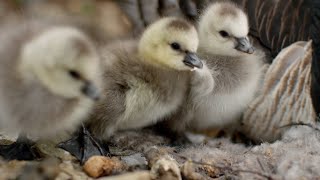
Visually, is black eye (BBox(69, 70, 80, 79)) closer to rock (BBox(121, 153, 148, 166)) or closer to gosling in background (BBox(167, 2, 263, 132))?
rock (BBox(121, 153, 148, 166))

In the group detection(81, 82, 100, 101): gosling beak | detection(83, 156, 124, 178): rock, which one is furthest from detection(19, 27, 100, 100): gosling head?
detection(83, 156, 124, 178): rock

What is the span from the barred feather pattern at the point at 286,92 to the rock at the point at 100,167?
2.21 feet

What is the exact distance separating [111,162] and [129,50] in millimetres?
356

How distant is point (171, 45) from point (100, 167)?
411 mm

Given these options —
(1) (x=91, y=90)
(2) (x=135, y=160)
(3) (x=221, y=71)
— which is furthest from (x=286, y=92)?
(1) (x=91, y=90)

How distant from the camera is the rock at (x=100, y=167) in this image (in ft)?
5.74

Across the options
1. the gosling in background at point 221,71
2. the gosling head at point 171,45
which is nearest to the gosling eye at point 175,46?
the gosling head at point 171,45

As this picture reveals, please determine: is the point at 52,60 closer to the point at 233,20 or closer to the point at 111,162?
the point at 111,162

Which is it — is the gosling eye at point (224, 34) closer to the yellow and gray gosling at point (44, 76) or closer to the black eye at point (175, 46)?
the black eye at point (175, 46)

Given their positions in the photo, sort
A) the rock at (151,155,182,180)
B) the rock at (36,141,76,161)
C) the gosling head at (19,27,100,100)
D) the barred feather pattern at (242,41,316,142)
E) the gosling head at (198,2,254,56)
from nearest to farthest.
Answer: the gosling head at (19,27,100,100)
the rock at (151,155,182,180)
the rock at (36,141,76,161)
the gosling head at (198,2,254,56)
the barred feather pattern at (242,41,316,142)

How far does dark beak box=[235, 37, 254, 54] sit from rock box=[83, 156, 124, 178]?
1.79 feet

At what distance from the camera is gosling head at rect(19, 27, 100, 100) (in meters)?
1.52

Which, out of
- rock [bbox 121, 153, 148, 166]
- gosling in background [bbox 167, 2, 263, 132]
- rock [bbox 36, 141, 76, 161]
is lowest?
rock [bbox 121, 153, 148, 166]

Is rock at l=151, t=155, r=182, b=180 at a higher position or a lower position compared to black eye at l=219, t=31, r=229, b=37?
lower
